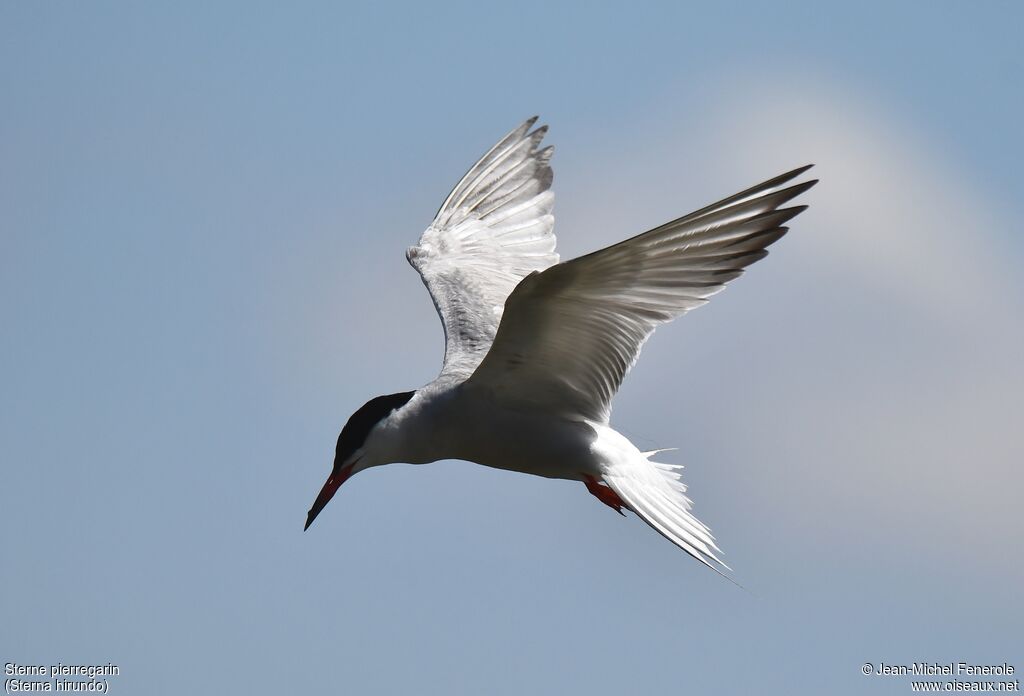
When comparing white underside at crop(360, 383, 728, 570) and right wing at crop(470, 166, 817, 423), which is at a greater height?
right wing at crop(470, 166, 817, 423)

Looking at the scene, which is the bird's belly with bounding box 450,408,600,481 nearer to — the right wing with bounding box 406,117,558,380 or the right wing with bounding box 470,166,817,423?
the right wing with bounding box 470,166,817,423

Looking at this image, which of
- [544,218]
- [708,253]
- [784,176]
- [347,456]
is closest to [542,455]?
[347,456]

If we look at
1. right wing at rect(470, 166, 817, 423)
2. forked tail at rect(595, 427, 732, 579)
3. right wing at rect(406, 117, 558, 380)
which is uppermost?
right wing at rect(406, 117, 558, 380)

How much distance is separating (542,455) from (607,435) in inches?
12.1

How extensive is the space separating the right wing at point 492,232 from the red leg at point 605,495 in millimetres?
1282

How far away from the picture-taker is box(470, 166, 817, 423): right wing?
4.76 m

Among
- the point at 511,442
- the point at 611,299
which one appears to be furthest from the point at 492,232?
the point at 611,299

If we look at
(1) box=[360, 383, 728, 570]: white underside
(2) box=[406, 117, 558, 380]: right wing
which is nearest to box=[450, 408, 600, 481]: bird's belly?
(1) box=[360, 383, 728, 570]: white underside

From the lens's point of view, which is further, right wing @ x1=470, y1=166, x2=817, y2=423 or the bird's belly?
the bird's belly

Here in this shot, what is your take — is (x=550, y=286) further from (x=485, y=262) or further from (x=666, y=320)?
(x=485, y=262)

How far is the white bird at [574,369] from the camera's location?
4852 mm

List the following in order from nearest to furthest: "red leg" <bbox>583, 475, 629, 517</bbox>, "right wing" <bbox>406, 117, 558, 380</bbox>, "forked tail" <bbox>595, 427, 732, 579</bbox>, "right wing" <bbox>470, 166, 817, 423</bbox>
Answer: "right wing" <bbox>470, 166, 817, 423</bbox>
"forked tail" <bbox>595, 427, 732, 579</bbox>
"red leg" <bbox>583, 475, 629, 517</bbox>
"right wing" <bbox>406, 117, 558, 380</bbox>

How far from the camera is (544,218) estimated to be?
26.6 feet

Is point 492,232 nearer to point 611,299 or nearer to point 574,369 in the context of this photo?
point 574,369
